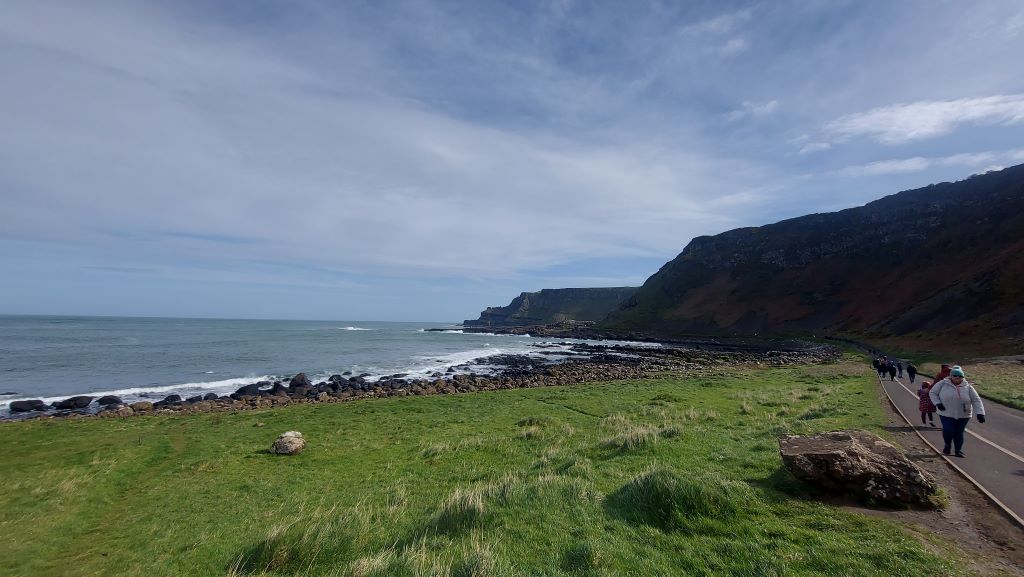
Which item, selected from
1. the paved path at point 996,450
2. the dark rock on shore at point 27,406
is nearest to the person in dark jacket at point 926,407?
the paved path at point 996,450

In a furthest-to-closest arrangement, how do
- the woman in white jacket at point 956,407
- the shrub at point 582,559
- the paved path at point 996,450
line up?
the woman in white jacket at point 956,407, the paved path at point 996,450, the shrub at point 582,559

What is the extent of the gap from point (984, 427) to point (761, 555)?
1406cm

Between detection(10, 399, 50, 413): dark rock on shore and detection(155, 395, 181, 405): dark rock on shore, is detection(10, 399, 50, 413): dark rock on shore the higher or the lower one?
the higher one

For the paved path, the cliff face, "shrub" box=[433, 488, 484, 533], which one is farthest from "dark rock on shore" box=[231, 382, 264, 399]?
the cliff face

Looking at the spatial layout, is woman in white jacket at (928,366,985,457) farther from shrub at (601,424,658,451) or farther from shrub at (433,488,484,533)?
shrub at (433,488,484,533)

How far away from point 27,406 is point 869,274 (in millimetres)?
154565

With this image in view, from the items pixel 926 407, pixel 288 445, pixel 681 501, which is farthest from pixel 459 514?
pixel 926 407

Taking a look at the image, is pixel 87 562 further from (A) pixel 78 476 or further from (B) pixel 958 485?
(B) pixel 958 485

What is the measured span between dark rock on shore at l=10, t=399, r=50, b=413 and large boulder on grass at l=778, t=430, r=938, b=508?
145 feet

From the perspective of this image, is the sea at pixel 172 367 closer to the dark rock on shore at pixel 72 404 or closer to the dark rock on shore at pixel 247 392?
the dark rock on shore at pixel 247 392

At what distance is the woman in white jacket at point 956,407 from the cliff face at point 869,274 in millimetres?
56780

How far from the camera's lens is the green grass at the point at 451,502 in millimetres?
6820

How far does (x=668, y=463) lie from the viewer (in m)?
11.7

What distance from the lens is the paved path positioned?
28.3ft
